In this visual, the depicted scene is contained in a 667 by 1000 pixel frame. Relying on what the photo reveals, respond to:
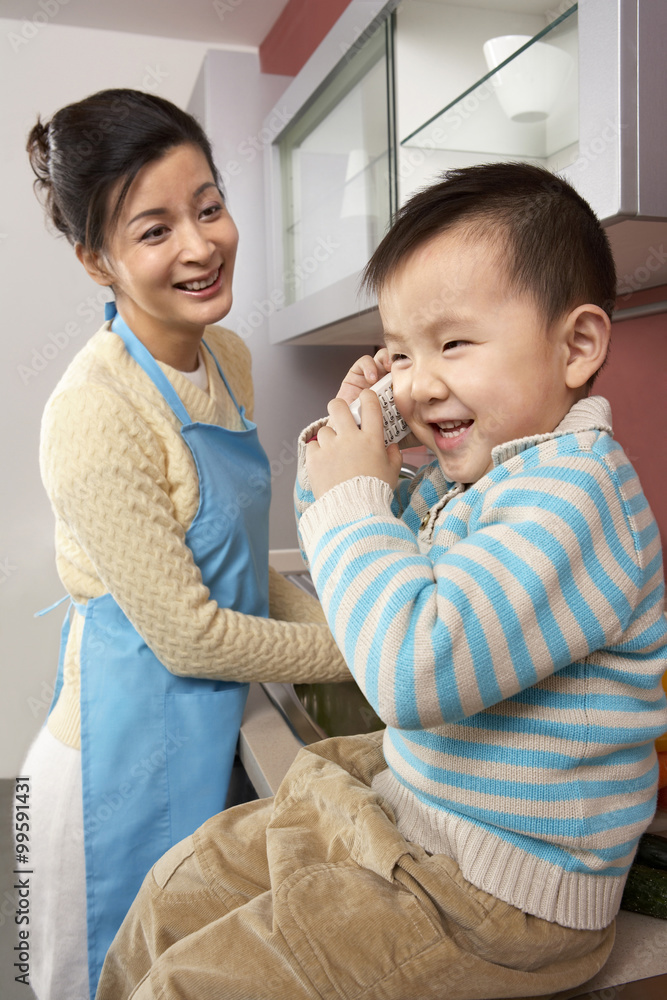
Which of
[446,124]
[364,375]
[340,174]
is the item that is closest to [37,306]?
[340,174]

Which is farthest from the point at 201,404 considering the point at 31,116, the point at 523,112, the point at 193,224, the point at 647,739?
the point at 31,116

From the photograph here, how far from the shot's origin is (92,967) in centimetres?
112

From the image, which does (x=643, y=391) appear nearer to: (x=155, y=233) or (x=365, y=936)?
(x=155, y=233)

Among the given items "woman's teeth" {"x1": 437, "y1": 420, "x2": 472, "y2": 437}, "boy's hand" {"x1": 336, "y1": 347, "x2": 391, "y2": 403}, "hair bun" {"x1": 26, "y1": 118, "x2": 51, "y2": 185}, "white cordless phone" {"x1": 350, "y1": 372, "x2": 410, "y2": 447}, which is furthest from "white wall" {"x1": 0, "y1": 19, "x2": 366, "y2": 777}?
"woman's teeth" {"x1": 437, "y1": 420, "x2": 472, "y2": 437}

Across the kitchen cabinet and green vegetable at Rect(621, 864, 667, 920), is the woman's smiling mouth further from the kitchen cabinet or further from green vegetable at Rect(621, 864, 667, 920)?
green vegetable at Rect(621, 864, 667, 920)

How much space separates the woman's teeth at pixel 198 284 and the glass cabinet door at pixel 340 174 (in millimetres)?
359

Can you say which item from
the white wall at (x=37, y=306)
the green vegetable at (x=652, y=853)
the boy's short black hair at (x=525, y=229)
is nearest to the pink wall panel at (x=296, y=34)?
the white wall at (x=37, y=306)

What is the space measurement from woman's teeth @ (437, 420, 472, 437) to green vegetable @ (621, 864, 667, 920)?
44cm

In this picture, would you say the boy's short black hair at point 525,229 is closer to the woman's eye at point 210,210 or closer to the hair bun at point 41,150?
the woman's eye at point 210,210

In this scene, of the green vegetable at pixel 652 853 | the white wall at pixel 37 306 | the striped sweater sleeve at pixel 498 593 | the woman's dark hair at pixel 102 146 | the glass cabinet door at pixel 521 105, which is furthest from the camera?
the white wall at pixel 37 306

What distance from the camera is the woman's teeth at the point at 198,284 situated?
45.9 inches

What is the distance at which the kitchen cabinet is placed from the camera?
735mm

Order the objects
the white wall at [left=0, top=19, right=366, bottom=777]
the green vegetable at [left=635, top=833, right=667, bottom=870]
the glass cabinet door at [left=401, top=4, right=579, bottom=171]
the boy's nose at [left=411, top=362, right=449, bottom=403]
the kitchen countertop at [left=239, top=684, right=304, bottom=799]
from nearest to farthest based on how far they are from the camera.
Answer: the boy's nose at [left=411, top=362, right=449, bottom=403] < the green vegetable at [left=635, top=833, right=667, bottom=870] < the glass cabinet door at [left=401, top=4, right=579, bottom=171] < the kitchen countertop at [left=239, top=684, right=304, bottom=799] < the white wall at [left=0, top=19, right=366, bottom=777]

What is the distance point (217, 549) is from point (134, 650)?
185 millimetres
